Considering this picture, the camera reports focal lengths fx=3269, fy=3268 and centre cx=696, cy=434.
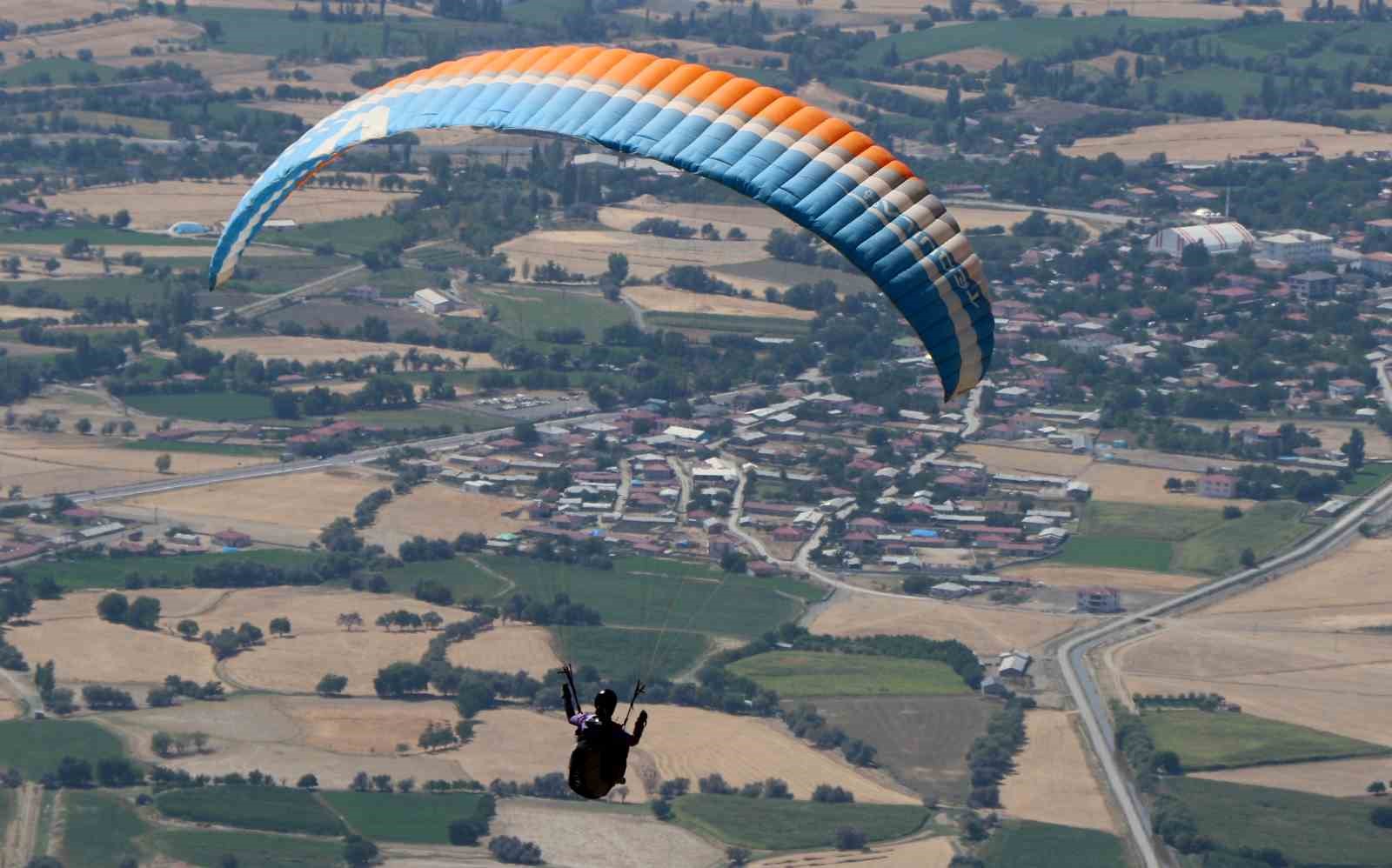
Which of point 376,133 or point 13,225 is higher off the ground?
point 376,133

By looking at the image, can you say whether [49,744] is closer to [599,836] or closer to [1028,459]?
[599,836]

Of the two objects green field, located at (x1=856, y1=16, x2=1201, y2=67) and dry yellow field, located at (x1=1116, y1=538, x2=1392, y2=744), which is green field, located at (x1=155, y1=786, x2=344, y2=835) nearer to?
dry yellow field, located at (x1=1116, y1=538, x2=1392, y2=744)

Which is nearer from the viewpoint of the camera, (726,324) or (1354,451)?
(1354,451)

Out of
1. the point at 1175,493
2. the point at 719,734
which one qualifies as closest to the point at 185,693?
the point at 719,734

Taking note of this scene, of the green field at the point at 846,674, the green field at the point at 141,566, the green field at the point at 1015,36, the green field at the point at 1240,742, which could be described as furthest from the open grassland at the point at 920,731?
the green field at the point at 1015,36

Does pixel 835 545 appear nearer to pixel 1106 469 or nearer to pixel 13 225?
pixel 1106 469

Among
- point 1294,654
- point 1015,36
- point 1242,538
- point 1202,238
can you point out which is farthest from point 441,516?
point 1015,36

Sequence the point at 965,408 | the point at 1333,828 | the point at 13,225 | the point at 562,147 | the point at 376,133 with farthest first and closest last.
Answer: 1. the point at 562,147
2. the point at 13,225
3. the point at 965,408
4. the point at 1333,828
5. the point at 376,133
